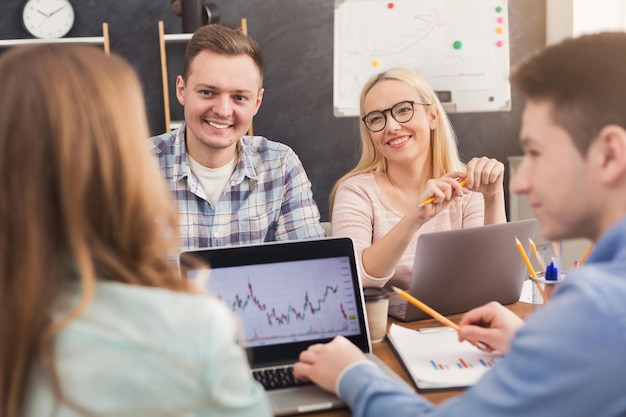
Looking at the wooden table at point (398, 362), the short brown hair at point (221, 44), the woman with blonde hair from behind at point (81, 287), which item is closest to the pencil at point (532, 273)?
the wooden table at point (398, 362)

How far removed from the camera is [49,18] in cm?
357

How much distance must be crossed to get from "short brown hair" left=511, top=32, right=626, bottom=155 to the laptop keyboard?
57 cm

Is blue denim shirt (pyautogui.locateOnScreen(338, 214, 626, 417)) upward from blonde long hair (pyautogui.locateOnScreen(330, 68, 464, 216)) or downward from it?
downward

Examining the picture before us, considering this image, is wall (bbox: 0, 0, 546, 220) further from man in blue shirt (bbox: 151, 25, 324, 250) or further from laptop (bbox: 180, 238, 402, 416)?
laptop (bbox: 180, 238, 402, 416)

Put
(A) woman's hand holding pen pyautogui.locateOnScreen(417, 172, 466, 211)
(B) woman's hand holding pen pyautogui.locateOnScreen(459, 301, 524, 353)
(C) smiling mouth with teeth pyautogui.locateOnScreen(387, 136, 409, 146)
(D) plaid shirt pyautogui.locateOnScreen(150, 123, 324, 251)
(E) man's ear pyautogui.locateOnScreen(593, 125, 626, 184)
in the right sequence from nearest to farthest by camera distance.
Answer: (E) man's ear pyautogui.locateOnScreen(593, 125, 626, 184) → (B) woman's hand holding pen pyautogui.locateOnScreen(459, 301, 524, 353) → (A) woman's hand holding pen pyautogui.locateOnScreen(417, 172, 466, 211) → (D) plaid shirt pyautogui.locateOnScreen(150, 123, 324, 251) → (C) smiling mouth with teeth pyautogui.locateOnScreen(387, 136, 409, 146)

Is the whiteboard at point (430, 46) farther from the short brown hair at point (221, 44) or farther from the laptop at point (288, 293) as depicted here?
the laptop at point (288, 293)

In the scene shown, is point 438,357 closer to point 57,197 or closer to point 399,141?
point 57,197

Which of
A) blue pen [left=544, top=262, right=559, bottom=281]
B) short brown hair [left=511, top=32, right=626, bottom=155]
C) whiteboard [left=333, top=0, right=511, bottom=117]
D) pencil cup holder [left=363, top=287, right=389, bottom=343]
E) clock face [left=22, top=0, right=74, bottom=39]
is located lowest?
pencil cup holder [left=363, top=287, right=389, bottom=343]

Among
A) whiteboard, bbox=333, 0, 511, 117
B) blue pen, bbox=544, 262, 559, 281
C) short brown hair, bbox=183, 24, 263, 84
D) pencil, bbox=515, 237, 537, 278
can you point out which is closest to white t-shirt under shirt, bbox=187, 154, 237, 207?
short brown hair, bbox=183, 24, 263, 84

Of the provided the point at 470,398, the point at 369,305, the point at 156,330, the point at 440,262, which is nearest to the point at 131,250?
the point at 156,330

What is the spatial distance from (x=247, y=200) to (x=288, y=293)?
2.57ft

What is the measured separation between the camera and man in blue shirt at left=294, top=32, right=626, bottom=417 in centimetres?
70

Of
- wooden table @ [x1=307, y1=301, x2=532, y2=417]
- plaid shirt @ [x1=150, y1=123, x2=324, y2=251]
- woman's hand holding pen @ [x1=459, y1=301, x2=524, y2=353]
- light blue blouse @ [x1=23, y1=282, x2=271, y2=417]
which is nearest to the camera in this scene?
light blue blouse @ [x1=23, y1=282, x2=271, y2=417]

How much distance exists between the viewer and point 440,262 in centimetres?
143
